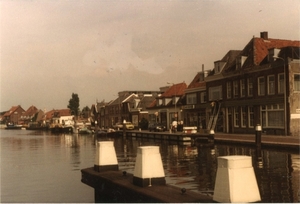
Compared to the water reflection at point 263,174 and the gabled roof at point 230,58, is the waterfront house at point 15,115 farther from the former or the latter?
the water reflection at point 263,174

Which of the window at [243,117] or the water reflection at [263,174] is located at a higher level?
the window at [243,117]

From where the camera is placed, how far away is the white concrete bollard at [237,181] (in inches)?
292

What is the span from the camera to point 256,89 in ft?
142

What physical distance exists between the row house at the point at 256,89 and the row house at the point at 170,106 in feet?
28.0

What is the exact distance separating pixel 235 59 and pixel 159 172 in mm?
39953

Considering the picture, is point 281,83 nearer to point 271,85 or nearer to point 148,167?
point 271,85

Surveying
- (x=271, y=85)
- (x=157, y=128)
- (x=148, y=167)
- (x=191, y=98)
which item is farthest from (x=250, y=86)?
(x=148, y=167)

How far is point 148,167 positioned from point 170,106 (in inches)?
2289

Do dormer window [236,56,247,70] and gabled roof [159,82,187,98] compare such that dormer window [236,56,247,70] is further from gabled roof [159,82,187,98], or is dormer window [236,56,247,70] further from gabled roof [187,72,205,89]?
gabled roof [159,82,187,98]

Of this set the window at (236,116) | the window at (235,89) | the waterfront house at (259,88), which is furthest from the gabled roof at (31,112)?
the window at (236,116)

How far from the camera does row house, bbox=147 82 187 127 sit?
6606 centimetres

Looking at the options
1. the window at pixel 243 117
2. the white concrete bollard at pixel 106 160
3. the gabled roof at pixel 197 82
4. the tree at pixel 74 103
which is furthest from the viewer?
the tree at pixel 74 103

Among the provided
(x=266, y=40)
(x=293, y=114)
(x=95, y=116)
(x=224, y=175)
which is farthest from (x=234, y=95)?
(x=95, y=116)

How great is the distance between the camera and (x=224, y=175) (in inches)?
297
